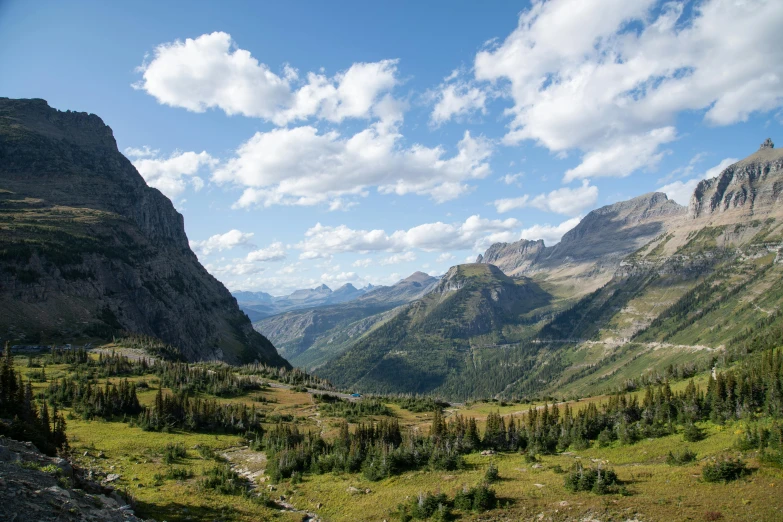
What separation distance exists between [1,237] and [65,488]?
229698 millimetres

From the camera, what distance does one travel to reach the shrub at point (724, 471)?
3844 centimetres

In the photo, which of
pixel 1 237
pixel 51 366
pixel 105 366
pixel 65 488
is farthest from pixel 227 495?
pixel 1 237

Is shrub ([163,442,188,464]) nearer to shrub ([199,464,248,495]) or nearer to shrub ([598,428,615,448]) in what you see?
shrub ([199,464,248,495])

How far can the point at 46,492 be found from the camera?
24.7 m

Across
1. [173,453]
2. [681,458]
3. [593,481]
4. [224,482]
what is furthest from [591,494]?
[173,453]

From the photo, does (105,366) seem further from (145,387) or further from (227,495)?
(227,495)

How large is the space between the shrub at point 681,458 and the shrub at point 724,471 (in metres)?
8.11

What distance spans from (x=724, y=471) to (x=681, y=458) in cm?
966

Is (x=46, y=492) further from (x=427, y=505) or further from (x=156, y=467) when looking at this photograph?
(x=156, y=467)

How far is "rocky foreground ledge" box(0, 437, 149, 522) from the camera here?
2223 cm

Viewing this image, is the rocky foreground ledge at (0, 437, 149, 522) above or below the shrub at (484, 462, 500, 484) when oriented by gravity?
above

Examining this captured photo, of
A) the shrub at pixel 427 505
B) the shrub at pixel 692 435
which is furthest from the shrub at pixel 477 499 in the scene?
the shrub at pixel 692 435

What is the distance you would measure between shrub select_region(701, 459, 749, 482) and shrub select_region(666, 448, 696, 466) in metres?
8.11

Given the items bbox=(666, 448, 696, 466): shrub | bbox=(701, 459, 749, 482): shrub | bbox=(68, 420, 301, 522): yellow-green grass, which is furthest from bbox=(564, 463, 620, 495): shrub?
bbox=(68, 420, 301, 522): yellow-green grass
